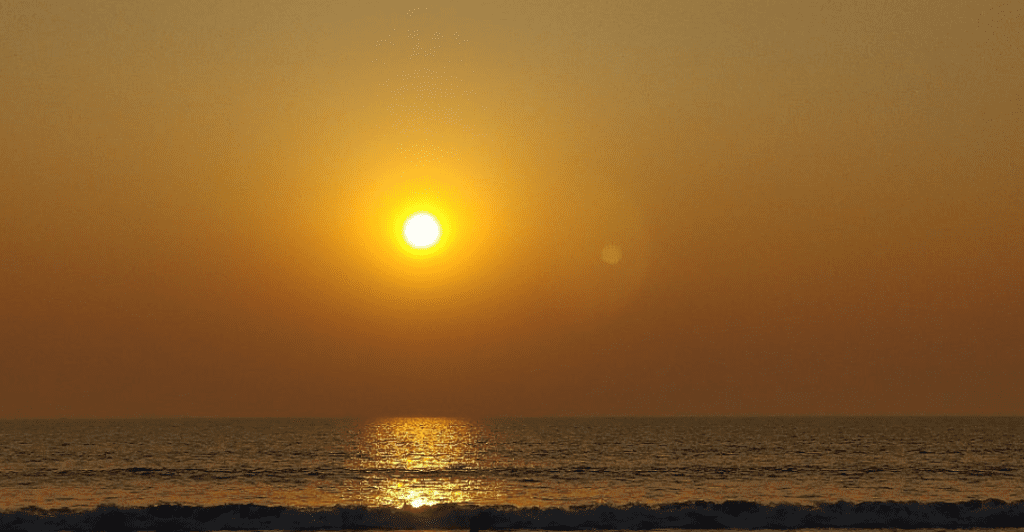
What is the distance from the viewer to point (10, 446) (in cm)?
11750

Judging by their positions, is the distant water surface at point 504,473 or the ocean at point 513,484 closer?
the ocean at point 513,484

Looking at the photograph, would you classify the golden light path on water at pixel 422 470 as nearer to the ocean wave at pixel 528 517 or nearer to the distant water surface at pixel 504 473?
the distant water surface at pixel 504 473

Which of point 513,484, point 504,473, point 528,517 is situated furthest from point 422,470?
point 528,517

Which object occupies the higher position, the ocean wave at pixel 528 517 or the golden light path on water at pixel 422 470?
the golden light path on water at pixel 422 470

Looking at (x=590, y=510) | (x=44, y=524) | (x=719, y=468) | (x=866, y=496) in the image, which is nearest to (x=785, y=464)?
(x=719, y=468)

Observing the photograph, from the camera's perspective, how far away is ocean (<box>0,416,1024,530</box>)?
40.6 m

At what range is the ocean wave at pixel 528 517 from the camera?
39500mm

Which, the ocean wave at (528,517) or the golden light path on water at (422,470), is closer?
the ocean wave at (528,517)

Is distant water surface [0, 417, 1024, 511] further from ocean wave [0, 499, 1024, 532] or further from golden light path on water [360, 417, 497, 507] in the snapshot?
ocean wave [0, 499, 1024, 532]

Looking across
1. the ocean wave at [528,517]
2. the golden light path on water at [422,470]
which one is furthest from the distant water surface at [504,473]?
the ocean wave at [528,517]

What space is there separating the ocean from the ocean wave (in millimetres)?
93

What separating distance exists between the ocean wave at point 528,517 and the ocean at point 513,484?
0.09m

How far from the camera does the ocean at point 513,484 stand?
40625 mm

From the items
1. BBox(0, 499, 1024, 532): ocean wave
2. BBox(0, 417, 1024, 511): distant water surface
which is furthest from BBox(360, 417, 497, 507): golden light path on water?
BBox(0, 499, 1024, 532): ocean wave
